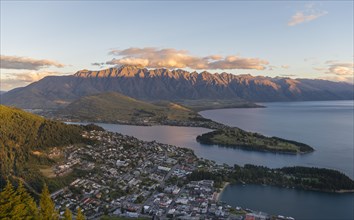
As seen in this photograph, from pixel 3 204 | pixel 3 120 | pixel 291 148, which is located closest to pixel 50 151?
pixel 3 120

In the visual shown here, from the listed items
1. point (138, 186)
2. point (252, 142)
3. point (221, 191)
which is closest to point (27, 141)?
point (138, 186)

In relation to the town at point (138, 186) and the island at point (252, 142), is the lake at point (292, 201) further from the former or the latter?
the island at point (252, 142)

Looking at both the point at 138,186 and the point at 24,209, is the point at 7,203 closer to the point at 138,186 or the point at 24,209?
the point at 24,209

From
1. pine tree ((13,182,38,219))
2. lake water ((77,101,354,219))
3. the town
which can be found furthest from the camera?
lake water ((77,101,354,219))

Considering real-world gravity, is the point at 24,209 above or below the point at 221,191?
above

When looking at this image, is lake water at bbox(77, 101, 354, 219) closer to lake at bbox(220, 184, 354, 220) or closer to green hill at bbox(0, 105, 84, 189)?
lake at bbox(220, 184, 354, 220)

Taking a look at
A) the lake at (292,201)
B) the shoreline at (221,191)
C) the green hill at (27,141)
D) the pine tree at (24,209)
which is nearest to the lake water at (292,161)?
the lake at (292,201)

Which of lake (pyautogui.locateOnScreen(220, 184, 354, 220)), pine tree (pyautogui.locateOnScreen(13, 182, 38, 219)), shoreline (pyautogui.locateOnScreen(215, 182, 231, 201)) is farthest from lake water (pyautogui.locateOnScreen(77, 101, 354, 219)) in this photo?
pine tree (pyautogui.locateOnScreen(13, 182, 38, 219))
